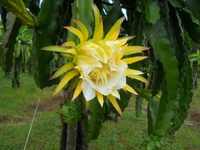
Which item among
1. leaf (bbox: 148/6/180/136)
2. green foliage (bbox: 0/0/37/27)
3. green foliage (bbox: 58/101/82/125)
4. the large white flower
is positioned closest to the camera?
the large white flower

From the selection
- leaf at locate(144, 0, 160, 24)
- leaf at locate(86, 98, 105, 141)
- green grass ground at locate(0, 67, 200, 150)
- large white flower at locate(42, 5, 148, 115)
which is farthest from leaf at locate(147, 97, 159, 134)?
green grass ground at locate(0, 67, 200, 150)

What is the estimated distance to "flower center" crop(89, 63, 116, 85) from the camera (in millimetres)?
401

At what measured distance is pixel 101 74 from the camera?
402mm

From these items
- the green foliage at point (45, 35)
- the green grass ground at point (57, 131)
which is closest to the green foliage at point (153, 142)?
the green foliage at point (45, 35)

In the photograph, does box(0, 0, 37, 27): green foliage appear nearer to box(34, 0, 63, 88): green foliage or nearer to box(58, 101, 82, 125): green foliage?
box(34, 0, 63, 88): green foliage

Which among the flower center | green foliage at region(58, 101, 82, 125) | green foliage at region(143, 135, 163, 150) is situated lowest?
green foliage at region(143, 135, 163, 150)

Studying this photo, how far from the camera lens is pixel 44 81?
0.68 metres

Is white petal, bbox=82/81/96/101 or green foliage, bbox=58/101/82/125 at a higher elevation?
white petal, bbox=82/81/96/101

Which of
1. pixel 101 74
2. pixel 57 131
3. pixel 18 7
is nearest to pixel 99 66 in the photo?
pixel 101 74

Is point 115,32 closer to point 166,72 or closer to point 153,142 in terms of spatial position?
point 166,72

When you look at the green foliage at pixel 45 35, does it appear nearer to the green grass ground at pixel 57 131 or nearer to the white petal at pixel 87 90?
the white petal at pixel 87 90

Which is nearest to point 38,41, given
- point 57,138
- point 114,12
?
point 114,12

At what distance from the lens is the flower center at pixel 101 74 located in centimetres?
40

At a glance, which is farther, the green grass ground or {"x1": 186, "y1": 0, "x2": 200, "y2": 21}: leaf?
the green grass ground
